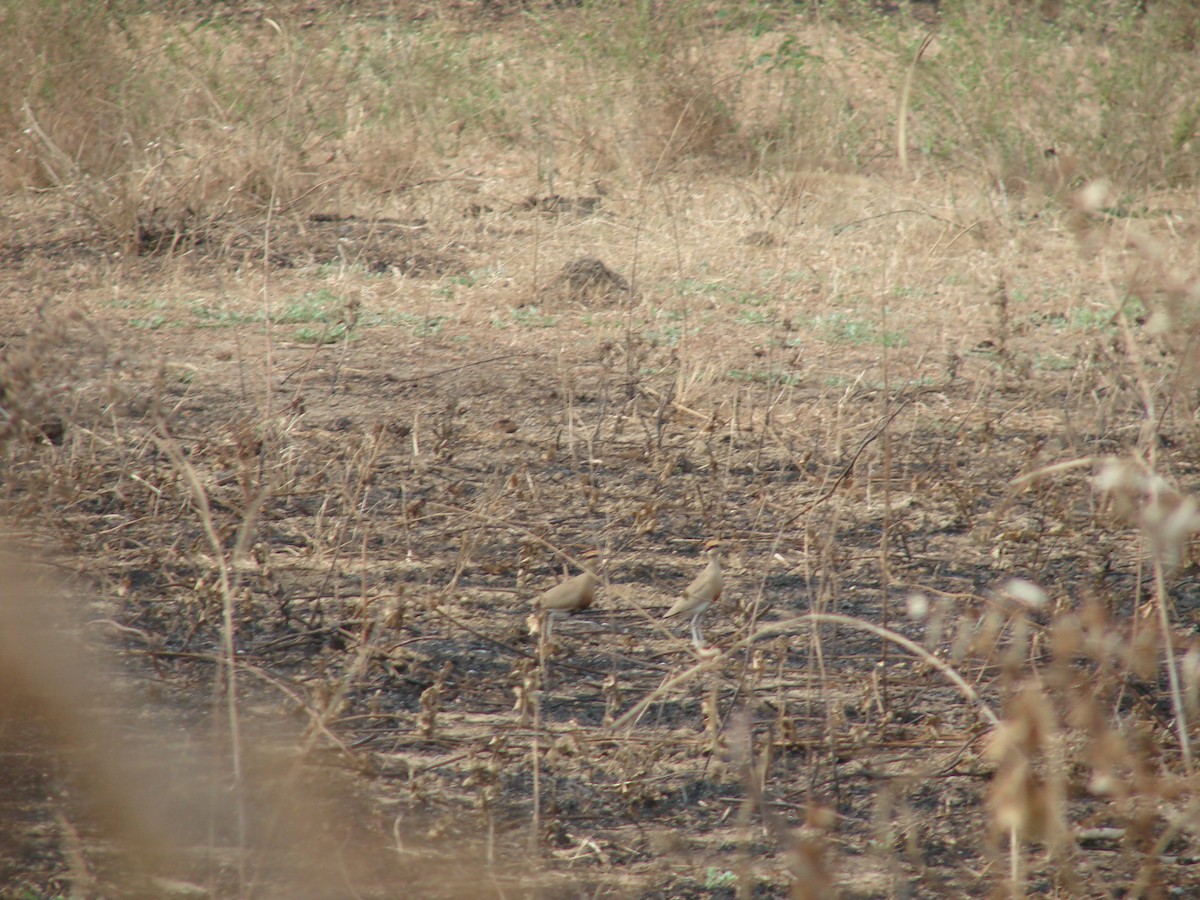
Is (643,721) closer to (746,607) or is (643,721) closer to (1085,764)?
(746,607)

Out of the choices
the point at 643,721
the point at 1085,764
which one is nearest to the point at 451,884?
the point at 643,721

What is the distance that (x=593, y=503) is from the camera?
121 inches

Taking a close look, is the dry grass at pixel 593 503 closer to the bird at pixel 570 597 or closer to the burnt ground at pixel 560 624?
the burnt ground at pixel 560 624

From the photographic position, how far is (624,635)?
254 cm

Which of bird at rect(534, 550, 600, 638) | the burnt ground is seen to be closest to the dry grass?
the burnt ground

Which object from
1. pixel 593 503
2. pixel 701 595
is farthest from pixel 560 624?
pixel 593 503

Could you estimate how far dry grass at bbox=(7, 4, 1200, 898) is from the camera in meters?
1.82

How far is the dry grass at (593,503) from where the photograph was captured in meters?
1.82

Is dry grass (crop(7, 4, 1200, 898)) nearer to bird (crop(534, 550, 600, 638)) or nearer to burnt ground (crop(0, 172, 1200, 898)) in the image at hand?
burnt ground (crop(0, 172, 1200, 898))

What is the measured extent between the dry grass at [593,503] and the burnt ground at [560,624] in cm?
1

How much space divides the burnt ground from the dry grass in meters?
0.01

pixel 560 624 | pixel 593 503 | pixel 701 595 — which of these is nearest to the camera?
pixel 701 595

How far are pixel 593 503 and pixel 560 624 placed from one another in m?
0.53

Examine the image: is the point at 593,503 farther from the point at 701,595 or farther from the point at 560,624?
the point at 701,595
